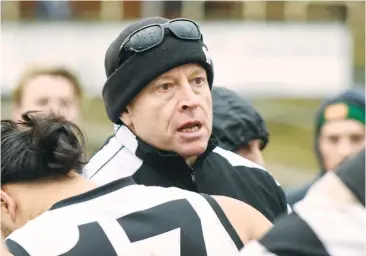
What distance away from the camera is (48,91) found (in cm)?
558

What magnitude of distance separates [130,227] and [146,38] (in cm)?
93

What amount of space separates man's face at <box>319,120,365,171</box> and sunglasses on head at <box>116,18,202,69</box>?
2196 mm

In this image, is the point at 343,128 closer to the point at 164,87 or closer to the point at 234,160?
the point at 234,160

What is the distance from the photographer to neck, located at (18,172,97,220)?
285cm

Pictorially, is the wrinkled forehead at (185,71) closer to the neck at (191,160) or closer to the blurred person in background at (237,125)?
the neck at (191,160)

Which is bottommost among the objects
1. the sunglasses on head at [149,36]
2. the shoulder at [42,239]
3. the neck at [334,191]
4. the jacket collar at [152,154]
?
the jacket collar at [152,154]

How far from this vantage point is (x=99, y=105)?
36.0 ft

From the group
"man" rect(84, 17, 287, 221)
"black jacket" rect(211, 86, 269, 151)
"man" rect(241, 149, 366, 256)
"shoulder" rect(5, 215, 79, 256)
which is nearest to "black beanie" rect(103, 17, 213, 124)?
"man" rect(84, 17, 287, 221)

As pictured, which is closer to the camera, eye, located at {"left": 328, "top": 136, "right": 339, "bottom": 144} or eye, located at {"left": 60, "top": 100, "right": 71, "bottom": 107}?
eye, located at {"left": 60, "top": 100, "right": 71, "bottom": 107}

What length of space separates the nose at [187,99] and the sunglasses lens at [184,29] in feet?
0.62

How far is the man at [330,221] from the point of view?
2.01m

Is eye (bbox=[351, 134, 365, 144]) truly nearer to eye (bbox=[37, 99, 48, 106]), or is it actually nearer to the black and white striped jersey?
eye (bbox=[37, 99, 48, 106])

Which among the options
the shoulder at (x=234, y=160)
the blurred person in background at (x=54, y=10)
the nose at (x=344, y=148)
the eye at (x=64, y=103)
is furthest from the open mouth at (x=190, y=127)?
the blurred person in background at (x=54, y=10)

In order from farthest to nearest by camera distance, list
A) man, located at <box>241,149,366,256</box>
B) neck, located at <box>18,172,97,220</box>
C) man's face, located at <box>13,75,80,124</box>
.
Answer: man's face, located at <box>13,75,80,124</box>
neck, located at <box>18,172,97,220</box>
man, located at <box>241,149,366,256</box>
